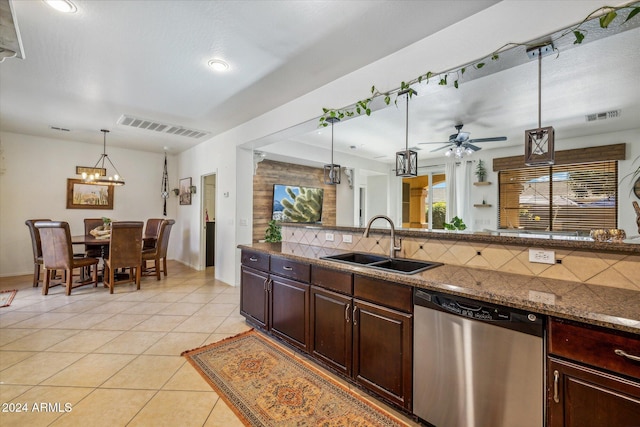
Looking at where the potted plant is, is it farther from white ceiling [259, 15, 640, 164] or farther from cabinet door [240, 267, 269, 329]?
cabinet door [240, 267, 269, 329]

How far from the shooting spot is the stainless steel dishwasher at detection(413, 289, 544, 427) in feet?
4.05

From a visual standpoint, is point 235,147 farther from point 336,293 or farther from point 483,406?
point 483,406

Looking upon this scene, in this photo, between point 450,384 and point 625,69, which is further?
point 625,69

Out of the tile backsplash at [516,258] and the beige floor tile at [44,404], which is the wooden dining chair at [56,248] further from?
the tile backsplash at [516,258]

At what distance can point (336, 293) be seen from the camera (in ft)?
6.65

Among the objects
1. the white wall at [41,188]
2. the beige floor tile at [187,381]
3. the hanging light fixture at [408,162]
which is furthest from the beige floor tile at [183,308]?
the white wall at [41,188]

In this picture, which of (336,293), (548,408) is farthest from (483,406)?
(336,293)

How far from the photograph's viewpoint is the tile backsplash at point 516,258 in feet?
4.62

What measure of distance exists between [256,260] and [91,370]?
1.50 meters

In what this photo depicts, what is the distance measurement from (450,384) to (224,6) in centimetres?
266

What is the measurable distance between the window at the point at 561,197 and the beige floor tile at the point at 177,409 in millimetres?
6236

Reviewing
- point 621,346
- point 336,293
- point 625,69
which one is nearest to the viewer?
point 621,346

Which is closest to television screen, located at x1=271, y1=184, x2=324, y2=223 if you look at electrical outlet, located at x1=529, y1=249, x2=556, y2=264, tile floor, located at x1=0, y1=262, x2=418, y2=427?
tile floor, located at x1=0, y1=262, x2=418, y2=427

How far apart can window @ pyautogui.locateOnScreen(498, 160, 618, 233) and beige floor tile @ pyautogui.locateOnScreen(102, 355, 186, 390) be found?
20.8 ft
